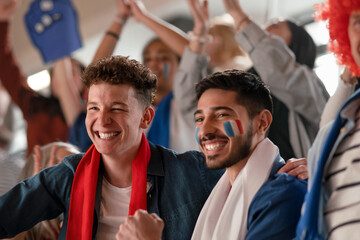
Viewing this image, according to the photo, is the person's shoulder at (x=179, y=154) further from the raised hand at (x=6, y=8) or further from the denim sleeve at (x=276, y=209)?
the raised hand at (x=6, y=8)

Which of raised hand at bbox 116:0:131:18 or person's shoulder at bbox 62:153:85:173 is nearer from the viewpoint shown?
person's shoulder at bbox 62:153:85:173

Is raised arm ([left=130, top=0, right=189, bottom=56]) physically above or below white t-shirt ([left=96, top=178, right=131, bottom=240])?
above

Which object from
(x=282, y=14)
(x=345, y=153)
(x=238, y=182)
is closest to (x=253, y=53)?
(x=238, y=182)

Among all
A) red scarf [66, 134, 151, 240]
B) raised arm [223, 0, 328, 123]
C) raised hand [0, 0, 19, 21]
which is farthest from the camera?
raised hand [0, 0, 19, 21]

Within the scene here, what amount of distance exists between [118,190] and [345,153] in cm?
89

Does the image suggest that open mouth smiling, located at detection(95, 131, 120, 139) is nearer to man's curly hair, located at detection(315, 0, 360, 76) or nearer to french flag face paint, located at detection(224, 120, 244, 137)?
french flag face paint, located at detection(224, 120, 244, 137)

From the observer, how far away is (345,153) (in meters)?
1.43

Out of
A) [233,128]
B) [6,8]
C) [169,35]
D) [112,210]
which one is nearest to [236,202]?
[233,128]

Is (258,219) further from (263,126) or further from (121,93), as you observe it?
(121,93)

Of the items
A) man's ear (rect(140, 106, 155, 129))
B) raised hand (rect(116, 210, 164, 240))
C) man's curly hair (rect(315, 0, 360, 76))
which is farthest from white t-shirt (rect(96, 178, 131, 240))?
man's curly hair (rect(315, 0, 360, 76))

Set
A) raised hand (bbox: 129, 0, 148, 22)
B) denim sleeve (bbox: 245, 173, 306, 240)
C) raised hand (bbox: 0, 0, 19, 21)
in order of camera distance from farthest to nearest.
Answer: raised hand (bbox: 0, 0, 19, 21)
raised hand (bbox: 129, 0, 148, 22)
denim sleeve (bbox: 245, 173, 306, 240)

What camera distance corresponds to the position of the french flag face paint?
1.80 meters

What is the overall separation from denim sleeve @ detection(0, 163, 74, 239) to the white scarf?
545 millimetres

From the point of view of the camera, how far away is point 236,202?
1694mm
